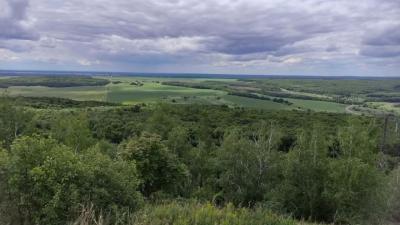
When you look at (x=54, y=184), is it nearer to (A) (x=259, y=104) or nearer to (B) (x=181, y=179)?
(B) (x=181, y=179)

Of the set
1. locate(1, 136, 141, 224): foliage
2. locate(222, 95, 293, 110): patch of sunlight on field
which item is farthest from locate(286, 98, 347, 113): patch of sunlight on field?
locate(1, 136, 141, 224): foliage

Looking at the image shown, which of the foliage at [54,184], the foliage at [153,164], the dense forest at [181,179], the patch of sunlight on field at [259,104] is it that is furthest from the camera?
the patch of sunlight on field at [259,104]

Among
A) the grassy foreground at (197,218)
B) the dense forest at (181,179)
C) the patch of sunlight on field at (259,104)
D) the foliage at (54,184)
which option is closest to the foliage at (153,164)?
the dense forest at (181,179)

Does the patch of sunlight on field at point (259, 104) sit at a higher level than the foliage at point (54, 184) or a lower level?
lower

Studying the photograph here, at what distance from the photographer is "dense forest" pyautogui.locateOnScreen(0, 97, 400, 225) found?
9109mm

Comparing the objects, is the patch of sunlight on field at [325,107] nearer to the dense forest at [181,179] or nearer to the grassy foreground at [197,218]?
the dense forest at [181,179]

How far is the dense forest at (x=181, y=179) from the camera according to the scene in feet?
29.9

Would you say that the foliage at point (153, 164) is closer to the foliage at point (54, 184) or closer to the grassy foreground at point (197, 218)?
the foliage at point (54, 184)

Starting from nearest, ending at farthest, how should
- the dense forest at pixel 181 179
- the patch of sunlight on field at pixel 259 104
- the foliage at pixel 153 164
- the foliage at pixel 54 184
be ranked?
the dense forest at pixel 181 179 < the foliage at pixel 54 184 < the foliage at pixel 153 164 < the patch of sunlight on field at pixel 259 104

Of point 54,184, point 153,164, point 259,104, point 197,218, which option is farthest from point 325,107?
point 197,218

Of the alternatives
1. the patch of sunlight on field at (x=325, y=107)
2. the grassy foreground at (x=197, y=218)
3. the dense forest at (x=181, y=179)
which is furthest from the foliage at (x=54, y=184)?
the patch of sunlight on field at (x=325, y=107)

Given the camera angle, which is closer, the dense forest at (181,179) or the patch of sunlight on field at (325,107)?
the dense forest at (181,179)

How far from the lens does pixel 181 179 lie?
79.8ft

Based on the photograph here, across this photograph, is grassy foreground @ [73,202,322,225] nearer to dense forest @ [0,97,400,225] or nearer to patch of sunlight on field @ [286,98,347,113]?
dense forest @ [0,97,400,225]
